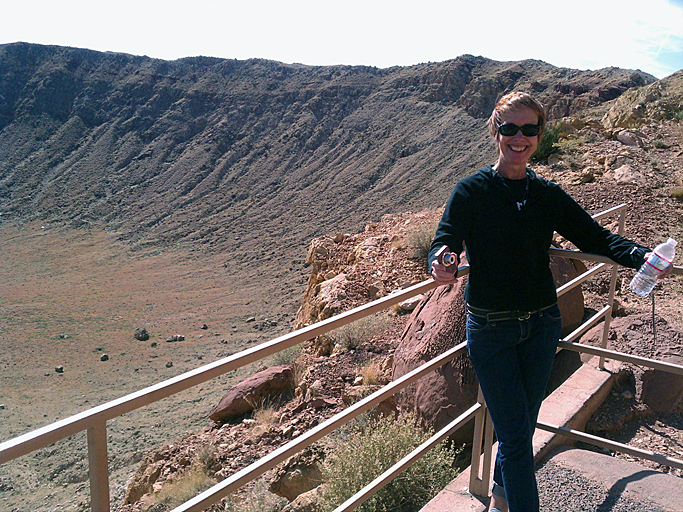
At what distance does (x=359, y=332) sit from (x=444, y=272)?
219 inches

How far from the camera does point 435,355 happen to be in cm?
445

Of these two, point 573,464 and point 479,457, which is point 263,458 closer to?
point 479,457

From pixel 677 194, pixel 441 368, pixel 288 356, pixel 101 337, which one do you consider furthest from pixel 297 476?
pixel 101 337

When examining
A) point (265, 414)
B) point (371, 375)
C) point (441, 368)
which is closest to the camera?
point (441, 368)

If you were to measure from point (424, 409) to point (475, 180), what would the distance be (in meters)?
2.85

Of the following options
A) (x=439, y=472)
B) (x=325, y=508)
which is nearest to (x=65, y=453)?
(x=325, y=508)

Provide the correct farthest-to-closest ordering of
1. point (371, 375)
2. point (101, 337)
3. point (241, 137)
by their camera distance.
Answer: point (241, 137) < point (101, 337) < point (371, 375)

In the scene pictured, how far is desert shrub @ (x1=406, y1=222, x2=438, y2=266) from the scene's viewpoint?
9.20m

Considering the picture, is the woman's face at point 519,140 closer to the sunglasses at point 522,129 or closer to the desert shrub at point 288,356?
the sunglasses at point 522,129

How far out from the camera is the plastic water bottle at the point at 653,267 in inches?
80.5

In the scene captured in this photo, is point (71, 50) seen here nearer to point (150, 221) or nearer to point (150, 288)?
point (150, 221)

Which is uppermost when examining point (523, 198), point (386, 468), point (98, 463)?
point (523, 198)

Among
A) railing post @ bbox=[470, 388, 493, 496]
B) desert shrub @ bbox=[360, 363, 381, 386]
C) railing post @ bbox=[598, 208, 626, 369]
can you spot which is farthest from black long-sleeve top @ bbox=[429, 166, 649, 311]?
desert shrub @ bbox=[360, 363, 381, 386]

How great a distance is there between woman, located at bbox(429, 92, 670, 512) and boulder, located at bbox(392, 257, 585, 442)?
2168mm
